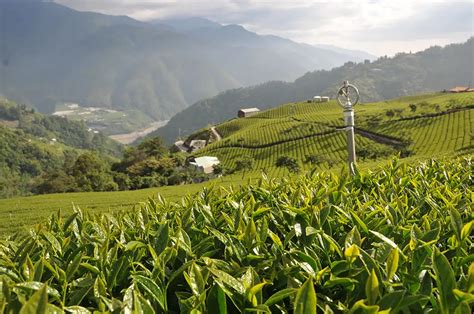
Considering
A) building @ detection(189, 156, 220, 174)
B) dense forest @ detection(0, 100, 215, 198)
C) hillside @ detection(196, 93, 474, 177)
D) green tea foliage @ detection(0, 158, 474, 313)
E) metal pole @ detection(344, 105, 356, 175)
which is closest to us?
green tea foliage @ detection(0, 158, 474, 313)

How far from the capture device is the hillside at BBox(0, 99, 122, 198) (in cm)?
9962

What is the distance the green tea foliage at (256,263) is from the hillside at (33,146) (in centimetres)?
8323

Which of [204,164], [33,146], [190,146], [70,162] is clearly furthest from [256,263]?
[33,146]

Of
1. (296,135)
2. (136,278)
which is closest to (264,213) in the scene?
(136,278)

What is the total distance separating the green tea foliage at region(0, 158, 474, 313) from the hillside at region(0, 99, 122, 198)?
83.2 m

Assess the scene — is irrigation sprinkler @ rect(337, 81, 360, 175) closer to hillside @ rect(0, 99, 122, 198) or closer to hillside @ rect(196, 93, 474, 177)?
hillside @ rect(196, 93, 474, 177)

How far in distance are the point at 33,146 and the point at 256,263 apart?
412ft

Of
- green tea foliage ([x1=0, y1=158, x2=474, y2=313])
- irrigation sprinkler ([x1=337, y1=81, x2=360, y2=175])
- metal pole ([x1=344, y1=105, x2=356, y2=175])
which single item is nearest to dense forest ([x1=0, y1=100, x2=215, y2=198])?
irrigation sprinkler ([x1=337, y1=81, x2=360, y2=175])

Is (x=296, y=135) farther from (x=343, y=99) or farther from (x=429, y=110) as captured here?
(x=343, y=99)

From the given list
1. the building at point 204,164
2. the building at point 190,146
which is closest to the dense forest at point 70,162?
the building at point 204,164

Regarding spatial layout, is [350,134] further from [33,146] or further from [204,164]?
[33,146]

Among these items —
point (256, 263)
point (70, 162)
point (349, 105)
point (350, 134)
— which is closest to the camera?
point (256, 263)

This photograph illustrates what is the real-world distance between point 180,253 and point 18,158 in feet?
395

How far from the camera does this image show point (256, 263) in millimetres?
2066
